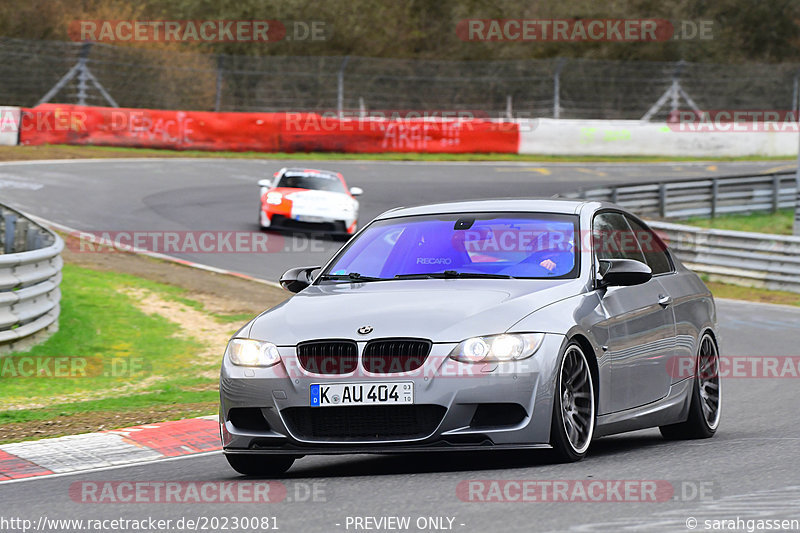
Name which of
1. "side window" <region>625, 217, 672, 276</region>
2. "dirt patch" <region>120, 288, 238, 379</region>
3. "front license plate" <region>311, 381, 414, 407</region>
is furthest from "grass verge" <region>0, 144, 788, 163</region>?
"front license plate" <region>311, 381, 414, 407</region>

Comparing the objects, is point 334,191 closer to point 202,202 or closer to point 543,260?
point 202,202

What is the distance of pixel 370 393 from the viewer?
261 inches

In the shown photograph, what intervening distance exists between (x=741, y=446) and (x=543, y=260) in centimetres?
157

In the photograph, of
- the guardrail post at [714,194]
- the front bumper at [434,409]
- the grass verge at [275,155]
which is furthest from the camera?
the grass verge at [275,155]

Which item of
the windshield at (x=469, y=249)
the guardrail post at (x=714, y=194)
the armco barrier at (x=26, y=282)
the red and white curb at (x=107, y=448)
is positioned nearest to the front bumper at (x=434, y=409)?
the windshield at (x=469, y=249)

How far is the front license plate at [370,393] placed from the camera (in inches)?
261

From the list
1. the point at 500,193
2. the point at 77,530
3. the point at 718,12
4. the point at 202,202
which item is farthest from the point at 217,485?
the point at 718,12

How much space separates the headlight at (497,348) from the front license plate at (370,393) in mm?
286

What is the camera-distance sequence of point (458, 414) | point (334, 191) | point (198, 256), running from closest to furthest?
point (458, 414), point (198, 256), point (334, 191)

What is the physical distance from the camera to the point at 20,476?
25.2ft

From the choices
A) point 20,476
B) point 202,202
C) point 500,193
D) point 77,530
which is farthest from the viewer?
point 500,193

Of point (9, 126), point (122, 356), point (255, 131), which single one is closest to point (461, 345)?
point (122, 356)

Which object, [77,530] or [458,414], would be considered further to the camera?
[458,414]

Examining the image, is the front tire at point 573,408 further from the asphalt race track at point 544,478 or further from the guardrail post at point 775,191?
the guardrail post at point 775,191
